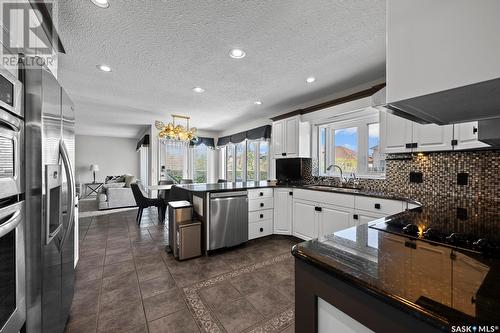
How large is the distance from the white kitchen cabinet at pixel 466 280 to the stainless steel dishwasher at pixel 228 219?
239cm

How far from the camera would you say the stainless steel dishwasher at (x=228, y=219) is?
9.10 feet

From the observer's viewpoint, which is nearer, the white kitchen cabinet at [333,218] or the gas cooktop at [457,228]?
the gas cooktop at [457,228]

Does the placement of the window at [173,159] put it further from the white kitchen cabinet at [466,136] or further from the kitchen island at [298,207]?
the white kitchen cabinet at [466,136]

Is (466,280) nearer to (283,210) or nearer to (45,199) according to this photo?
(45,199)

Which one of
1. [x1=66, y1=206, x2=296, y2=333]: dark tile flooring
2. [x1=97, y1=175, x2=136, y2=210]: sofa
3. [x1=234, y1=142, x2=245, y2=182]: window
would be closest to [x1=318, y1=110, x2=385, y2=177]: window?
[x1=66, y1=206, x2=296, y2=333]: dark tile flooring

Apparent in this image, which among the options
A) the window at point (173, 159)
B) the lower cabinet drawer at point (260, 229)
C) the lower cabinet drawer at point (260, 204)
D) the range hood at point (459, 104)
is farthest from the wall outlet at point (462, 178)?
the window at point (173, 159)

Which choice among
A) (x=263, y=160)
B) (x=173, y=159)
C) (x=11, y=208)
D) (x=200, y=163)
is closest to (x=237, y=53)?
(x=11, y=208)

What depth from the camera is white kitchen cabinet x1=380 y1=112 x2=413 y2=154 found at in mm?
2326

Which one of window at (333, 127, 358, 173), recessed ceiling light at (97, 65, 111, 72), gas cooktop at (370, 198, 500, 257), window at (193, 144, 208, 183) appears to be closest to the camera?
gas cooktop at (370, 198, 500, 257)

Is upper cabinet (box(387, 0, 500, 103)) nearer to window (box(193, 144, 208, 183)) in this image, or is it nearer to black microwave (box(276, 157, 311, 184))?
black microwave (box(276, 157, 311, 184))

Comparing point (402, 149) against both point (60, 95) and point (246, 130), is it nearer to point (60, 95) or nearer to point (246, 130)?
point (60, 95)

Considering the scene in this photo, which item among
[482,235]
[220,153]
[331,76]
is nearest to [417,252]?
[482,235]

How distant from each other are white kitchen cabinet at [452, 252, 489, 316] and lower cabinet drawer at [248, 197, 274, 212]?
258 centimetres

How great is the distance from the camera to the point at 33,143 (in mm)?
969
